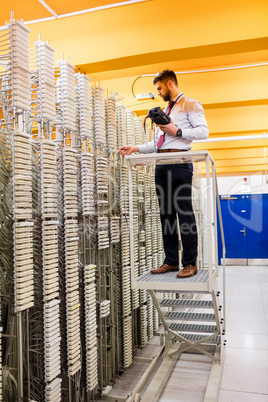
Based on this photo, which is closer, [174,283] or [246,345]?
[174,283]

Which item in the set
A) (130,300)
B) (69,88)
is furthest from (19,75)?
(130,300)

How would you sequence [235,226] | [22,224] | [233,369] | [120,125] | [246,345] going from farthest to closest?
[235,226] < [246,345] < [120,125] < [233,369] < [22,224]

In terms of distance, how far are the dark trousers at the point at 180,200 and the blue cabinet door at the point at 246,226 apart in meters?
9.99

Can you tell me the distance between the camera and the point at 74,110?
3.48m

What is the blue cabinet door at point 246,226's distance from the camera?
13.0 metres

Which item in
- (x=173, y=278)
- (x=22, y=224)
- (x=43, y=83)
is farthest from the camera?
(x=173, y=278)

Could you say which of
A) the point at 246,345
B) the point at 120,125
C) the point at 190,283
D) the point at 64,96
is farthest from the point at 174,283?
the point at 246,345

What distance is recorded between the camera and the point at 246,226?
13062mm

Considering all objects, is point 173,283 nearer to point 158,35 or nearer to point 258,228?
point 158,35

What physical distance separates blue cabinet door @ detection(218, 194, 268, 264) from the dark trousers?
32.8 feet

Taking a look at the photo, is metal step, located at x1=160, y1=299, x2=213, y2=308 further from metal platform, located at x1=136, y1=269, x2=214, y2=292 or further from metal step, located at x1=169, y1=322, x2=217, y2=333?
metal platform, located at x1=136, y1=269, x2=214, y2=292

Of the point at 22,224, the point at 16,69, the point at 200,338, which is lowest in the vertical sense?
the point at 200,338

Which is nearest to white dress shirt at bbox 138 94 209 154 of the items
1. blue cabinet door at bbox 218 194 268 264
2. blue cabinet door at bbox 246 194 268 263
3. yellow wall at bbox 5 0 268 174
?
yellow wall at bbox 5 0 268 174

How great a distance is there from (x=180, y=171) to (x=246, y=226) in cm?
1039
